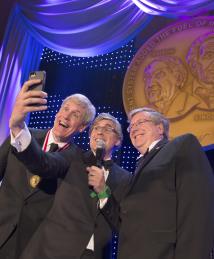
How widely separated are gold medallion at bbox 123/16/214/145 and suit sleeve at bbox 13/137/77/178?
1.01 meters

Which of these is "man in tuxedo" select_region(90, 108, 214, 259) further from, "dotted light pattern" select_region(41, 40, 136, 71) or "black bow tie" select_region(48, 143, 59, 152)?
"dotted light pattern" select_region(41, 40, 136, 71)

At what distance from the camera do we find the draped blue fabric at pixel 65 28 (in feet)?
10.7

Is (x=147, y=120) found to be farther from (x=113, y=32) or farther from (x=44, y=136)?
(x=113, y=32)

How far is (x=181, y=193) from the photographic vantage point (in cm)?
171

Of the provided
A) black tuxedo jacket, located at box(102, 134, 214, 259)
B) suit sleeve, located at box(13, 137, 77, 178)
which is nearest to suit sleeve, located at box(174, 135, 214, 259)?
black tuxedo jacket, located at box(102, 134, 214, 259)

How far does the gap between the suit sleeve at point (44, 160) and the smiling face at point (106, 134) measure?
21cm

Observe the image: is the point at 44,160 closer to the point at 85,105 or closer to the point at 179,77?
the point at 85,105

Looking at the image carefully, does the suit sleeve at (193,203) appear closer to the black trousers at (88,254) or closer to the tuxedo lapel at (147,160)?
the tuxedo lapel at (147,160)

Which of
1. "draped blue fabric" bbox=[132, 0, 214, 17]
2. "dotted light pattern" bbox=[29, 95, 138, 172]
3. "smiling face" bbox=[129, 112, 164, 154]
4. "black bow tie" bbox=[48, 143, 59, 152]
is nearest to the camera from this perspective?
"smiling face" bbox=[129, 112, 164, 154]

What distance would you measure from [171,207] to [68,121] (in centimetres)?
100

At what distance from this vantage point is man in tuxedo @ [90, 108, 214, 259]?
5.33 feet

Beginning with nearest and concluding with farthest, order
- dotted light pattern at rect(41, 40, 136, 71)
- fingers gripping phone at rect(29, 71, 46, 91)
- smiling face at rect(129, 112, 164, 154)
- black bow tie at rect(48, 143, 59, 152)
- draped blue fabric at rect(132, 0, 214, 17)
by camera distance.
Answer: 1. fingers gripping phone at rect(29, 71, 46, 91)
2. smiling face at rect(129, 112, 164, 154)
3. black bow tie at rect(48, 143, 59, 152)
4. draped blue fabric at rect(132, 0, 214, 17)
5. dotted light pattern at rect(41, 40, 136, 71)

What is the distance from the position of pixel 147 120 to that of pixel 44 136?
655 millimetres

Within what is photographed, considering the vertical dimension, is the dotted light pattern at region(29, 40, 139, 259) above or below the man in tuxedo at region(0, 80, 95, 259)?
above
